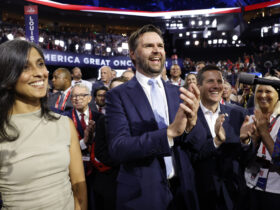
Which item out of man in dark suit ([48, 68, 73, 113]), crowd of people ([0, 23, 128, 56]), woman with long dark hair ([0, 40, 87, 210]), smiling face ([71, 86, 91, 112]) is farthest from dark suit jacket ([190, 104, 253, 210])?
crowd of people ([0, 23, 128, 56])

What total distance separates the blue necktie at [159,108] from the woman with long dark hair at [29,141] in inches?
18.5

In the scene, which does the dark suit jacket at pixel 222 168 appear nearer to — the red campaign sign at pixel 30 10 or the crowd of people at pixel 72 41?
the red campaign sign at pixel 30 10

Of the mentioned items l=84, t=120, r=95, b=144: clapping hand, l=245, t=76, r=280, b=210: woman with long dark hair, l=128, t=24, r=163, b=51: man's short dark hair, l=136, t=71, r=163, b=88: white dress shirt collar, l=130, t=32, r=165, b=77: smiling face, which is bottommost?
l=245, t=76, r=280, b=210: woman with long dark hair

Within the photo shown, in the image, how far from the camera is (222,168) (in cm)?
179

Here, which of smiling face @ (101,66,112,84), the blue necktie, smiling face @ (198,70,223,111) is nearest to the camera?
the blue necktie

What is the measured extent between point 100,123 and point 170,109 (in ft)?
3.09

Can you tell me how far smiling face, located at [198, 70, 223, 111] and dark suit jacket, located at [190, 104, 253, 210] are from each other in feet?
0.68

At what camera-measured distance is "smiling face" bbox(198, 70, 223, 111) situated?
2.07 meters

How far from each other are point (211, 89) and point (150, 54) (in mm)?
834

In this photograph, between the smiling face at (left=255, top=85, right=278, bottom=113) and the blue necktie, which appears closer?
the blue necktie

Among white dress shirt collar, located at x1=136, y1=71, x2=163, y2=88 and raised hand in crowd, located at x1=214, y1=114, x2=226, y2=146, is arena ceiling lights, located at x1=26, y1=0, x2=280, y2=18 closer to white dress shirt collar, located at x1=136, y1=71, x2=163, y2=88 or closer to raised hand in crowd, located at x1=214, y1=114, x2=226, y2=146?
white dress shirt collar, located at x1=136, y1=71, x2=163, y2=88

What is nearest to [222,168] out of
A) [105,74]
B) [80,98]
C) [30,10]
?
[80,98]

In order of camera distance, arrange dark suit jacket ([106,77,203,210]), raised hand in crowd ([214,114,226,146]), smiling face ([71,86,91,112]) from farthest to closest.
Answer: smiling face ([71,86,91,112])
raised hand in crowd ([214,114,226,146])
dark suit jacket ([106,77,203,210])

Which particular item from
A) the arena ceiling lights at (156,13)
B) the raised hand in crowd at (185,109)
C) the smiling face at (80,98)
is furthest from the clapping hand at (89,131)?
the arena ceiling lights at (156,13)
